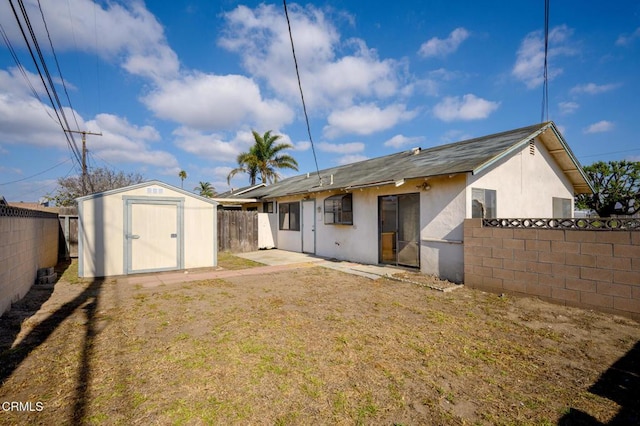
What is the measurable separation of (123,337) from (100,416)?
197 cm

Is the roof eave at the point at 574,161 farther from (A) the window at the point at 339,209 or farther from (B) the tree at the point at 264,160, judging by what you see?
(B) the tree at the point at 264,160

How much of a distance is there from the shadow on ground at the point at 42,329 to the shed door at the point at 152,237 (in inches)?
68.1

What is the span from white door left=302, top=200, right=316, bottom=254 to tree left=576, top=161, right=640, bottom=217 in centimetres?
2010

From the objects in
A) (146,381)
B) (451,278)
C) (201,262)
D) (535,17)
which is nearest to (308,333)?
(146,381)

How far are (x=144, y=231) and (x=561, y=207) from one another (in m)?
14.6

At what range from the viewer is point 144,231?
29.8 ft

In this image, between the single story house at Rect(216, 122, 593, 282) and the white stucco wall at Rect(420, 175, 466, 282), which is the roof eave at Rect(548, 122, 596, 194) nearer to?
the single story house at Rect(216, 122, 593, 282)

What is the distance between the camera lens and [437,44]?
10484 mm

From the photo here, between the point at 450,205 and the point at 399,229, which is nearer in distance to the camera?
the point at 450,205

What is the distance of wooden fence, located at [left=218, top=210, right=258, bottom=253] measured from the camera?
47.5 feet

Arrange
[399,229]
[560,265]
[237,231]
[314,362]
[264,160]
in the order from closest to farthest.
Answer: [314,362] < [560,265] < [399,229] < [237,231] < [264,160]

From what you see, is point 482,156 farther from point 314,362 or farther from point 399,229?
point 314,362

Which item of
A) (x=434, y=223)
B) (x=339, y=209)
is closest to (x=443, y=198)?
(x=434, y=223)

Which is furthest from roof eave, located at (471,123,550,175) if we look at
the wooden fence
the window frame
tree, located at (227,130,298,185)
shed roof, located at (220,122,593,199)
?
tree, located at (227,130,298,185)
